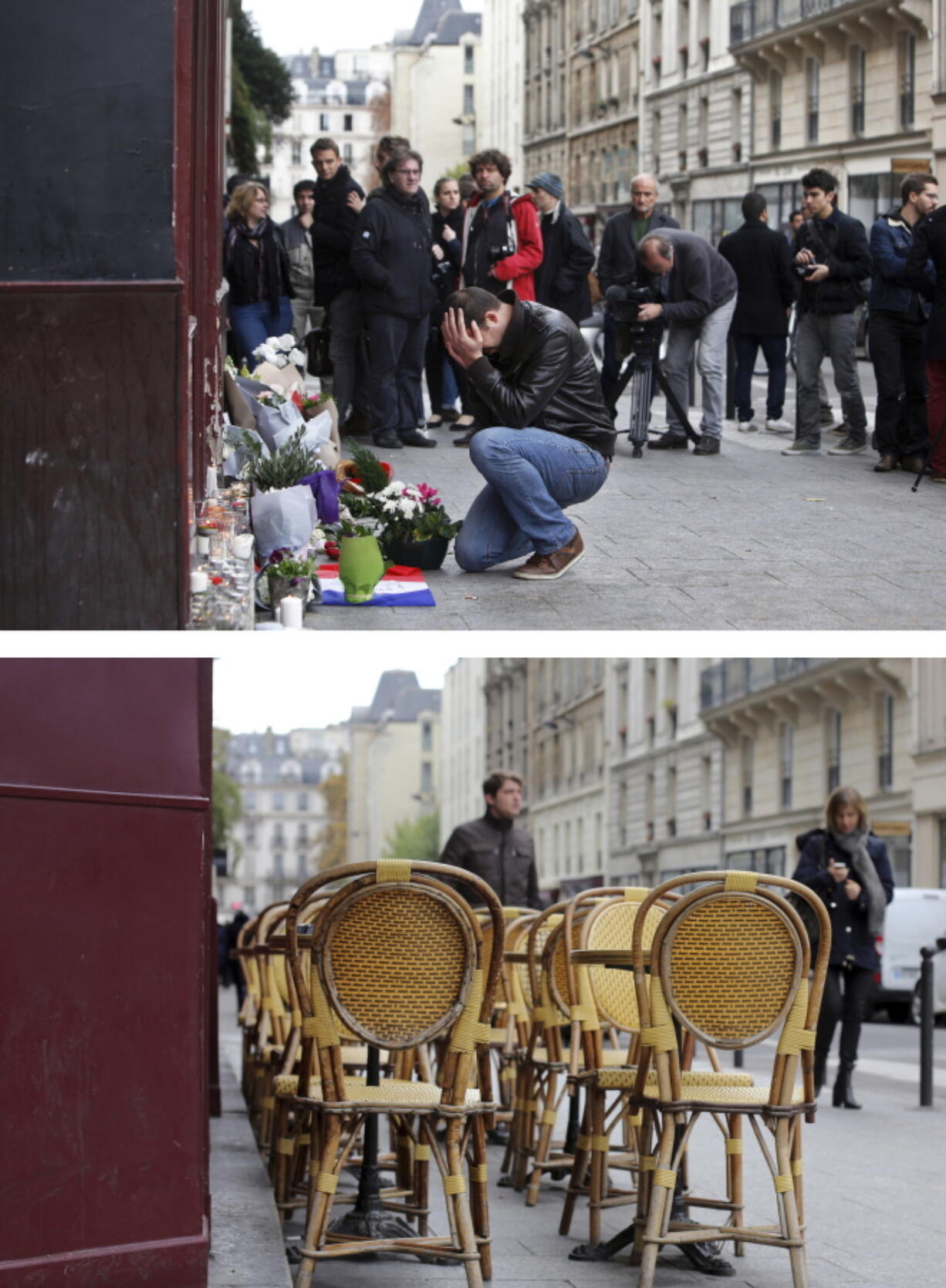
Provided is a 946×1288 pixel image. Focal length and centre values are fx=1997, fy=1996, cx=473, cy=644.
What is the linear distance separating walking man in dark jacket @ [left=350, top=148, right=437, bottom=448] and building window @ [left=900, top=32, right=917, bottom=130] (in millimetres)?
33426

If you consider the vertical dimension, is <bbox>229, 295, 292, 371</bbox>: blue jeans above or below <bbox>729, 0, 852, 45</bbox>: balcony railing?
below

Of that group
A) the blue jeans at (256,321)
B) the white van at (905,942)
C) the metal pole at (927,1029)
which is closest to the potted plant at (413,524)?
the metal pole at (927,1029)

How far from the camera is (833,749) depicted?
123ft

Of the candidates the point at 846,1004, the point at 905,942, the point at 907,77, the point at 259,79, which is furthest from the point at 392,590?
the point at 259,79

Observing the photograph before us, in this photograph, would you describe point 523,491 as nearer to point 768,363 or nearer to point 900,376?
point 900,376

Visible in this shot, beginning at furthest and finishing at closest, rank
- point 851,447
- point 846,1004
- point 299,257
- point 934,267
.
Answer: point 299,257 < point 851,447 < point 934,267 < point 846,1004

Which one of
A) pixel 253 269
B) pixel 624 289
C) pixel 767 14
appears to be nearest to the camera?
pixel 624 289

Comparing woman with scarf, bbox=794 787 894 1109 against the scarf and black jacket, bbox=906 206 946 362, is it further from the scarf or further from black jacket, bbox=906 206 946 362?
black jacket, bbox=906 206 946 362

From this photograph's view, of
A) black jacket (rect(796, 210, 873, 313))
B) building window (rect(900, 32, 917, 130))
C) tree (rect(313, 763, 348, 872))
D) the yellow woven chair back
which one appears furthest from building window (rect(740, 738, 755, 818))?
tree (rect(313, 763, 348, 872))

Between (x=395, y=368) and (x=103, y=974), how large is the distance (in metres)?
9.79

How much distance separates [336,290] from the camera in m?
14.6

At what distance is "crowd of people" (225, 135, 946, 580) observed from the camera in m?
13.1

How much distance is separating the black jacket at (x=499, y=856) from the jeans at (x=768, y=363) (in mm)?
7276

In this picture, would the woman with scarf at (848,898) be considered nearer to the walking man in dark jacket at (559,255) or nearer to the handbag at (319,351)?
the walking man in dark jacket at (559,255)
